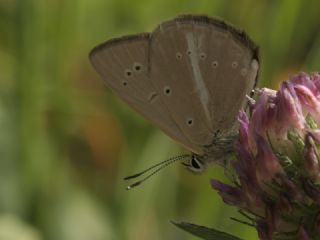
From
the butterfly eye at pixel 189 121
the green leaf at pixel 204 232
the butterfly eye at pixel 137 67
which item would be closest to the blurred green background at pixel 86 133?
the butterfly eye at pixel 189 121

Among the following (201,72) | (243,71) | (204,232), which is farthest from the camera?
(201,72)

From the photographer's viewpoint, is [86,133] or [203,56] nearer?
[203,56]

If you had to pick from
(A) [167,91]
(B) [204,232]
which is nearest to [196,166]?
(A) [167,91]

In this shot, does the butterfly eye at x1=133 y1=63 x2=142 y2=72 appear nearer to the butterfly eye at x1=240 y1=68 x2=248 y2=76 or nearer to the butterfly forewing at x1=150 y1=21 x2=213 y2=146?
the butterfly forewing at x1=150 y1=21 x2=213 y2=146

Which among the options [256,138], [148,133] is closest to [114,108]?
[148,133]

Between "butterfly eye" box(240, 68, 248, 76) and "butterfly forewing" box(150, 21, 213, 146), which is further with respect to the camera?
"butterfly forewing" box(150, 21, 213, 146)

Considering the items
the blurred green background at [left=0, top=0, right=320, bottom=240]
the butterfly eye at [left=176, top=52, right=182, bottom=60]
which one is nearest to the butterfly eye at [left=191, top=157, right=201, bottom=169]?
the butterfly eye at [left=176, top=52, right=182, bottom=60]

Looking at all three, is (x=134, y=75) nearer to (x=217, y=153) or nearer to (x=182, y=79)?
(x=182, y=79)

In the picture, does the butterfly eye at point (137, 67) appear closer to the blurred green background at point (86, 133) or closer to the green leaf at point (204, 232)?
the green leaf at point (204, 232)
